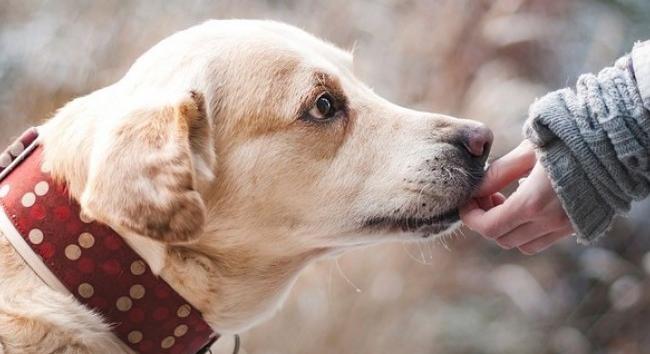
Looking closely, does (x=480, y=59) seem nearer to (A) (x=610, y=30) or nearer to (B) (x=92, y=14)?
(A) (x=610, y=30)

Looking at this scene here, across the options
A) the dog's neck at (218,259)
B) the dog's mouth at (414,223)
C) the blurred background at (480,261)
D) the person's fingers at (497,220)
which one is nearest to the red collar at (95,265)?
the dog's neck at (218,259)

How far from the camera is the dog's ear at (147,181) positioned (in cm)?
135

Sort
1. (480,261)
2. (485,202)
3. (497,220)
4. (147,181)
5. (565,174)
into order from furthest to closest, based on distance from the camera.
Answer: (480,261) → (485,202) → (497,220) → (565,174) → (147,181)

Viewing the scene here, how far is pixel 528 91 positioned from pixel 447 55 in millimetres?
331

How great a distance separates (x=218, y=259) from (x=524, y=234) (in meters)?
0.63

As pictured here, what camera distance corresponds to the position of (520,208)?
1571 millimetres

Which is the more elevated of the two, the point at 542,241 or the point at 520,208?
the point at 520,208

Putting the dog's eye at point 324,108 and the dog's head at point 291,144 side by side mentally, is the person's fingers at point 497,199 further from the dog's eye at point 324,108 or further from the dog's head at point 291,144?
the dog's eye at point 324,108

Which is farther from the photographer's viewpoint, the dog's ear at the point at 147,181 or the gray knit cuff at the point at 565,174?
the gray knit cuff at the point at 565,174

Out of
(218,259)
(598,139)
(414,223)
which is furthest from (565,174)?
(218,259)

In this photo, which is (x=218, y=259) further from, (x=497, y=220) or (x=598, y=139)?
(x=598, y=139)

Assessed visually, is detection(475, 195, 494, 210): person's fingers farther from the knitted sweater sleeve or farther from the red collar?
the red collar

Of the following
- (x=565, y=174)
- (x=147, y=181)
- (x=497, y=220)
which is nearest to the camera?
(x=147, y=181)

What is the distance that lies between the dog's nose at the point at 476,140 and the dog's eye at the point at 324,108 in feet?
0.93
